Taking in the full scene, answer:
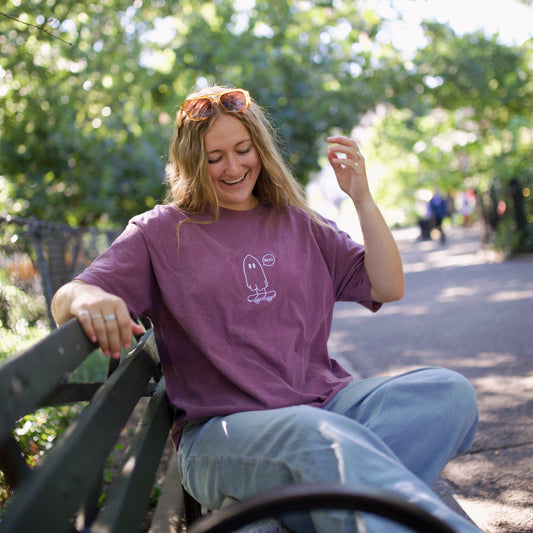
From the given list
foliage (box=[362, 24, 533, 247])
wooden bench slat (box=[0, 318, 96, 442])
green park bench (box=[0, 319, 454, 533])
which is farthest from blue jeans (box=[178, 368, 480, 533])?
foliage (box=[362, 24, 533, 247])

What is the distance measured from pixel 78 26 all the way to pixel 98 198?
2.79 m

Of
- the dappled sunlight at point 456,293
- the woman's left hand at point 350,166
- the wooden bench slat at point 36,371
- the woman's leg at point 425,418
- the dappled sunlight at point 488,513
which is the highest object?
the woman's left hand at point 350,166

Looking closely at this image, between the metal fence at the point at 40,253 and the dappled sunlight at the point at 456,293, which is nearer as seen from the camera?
the metal fence at the point at 40,253

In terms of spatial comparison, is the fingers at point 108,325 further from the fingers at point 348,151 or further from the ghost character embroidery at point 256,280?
the fingers at point 348,151

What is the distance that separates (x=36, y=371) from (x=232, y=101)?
152 centimetres

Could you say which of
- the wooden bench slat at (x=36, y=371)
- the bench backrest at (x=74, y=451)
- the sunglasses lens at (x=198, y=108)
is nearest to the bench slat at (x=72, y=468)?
the bench backrest at (x=74, y=451)

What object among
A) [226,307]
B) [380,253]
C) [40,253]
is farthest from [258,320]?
[40,253]

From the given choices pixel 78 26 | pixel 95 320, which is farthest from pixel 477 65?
pixel 95 320

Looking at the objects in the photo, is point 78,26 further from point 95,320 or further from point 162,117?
point 95,320

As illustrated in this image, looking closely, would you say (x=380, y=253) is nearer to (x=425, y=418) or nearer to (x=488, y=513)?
(x=425, y=418)

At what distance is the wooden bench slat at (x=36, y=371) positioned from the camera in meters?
1.16

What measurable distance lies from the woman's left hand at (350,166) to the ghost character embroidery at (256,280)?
0.51m

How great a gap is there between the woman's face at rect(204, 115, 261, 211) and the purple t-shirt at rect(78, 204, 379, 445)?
103 millimetres

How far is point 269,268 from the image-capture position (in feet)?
7.70
